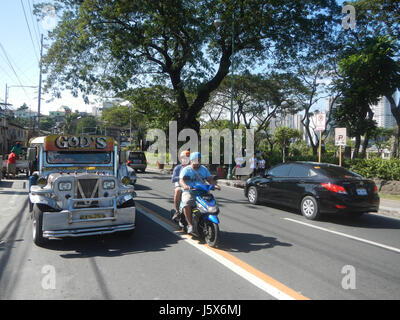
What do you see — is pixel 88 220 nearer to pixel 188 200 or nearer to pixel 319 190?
pixel 188 200

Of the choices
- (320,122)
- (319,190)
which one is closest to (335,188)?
(319,190)

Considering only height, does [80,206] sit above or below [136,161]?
below

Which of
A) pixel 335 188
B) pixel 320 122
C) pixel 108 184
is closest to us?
pixel 108 184

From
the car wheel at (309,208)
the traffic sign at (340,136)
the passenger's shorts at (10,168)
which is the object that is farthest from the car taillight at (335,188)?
the passenger's shorts at (10,168)

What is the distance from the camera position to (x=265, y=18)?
20922mm

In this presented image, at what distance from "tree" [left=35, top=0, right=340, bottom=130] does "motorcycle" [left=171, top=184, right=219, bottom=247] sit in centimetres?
1523

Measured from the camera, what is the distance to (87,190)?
19.7ft

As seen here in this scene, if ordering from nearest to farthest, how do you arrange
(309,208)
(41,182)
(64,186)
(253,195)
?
(64,186) → (41,182) → (309,208) → (253,195)

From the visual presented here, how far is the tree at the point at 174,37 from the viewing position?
806 inches

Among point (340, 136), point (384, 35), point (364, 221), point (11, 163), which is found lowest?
point (364, 221)

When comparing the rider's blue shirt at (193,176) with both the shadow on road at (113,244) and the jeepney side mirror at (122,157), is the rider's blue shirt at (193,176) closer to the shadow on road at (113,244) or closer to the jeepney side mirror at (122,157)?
the shadow on road at (113,244)

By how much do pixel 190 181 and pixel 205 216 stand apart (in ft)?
2.55

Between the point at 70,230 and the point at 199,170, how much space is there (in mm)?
2603
